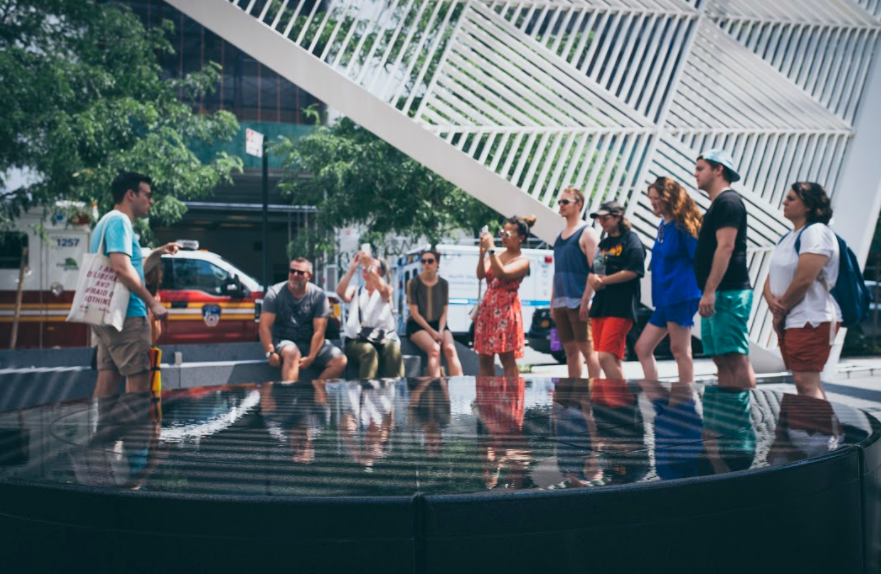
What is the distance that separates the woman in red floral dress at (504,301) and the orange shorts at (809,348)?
2667 millimetres

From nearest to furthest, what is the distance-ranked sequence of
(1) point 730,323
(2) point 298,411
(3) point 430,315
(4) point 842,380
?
(2) point 298,411 → (1) point 730,323 → (3) point 430,315 → (4) point 842,380

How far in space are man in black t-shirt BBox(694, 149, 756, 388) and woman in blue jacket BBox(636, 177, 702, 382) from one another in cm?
47

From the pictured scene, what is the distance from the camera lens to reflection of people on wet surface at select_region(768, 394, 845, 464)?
7.57 feet

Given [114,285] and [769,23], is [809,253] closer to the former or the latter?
[114,285]

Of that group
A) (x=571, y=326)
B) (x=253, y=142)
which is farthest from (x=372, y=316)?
(x=253, y=142)

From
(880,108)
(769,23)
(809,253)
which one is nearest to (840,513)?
(809,253)

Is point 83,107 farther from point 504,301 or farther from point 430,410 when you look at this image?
point 430,410

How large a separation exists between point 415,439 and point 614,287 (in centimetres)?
360

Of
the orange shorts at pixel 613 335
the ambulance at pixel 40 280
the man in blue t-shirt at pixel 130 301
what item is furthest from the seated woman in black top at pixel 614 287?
the ambulance at pixel 40 280

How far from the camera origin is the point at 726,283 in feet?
16.3

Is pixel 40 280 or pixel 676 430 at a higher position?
pixel 40 280

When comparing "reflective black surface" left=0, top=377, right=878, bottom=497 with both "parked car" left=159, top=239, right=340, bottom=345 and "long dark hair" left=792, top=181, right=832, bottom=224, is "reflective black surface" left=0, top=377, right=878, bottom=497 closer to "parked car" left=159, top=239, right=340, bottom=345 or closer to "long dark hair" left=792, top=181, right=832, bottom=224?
"long dark hair" left=792, top=181, right=832, bottom=224

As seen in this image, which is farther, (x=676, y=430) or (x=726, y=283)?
(x=726, y=283)

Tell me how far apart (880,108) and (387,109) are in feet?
20.1
